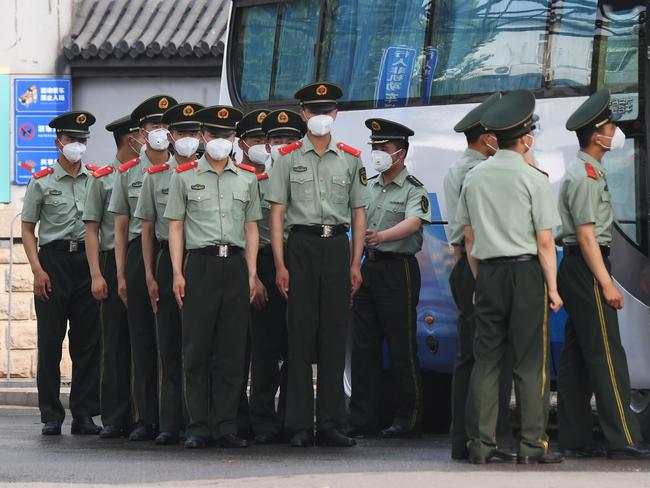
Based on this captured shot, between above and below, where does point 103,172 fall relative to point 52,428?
above

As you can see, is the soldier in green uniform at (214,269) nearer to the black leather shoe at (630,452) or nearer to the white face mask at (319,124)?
the white face mask at (319,124)

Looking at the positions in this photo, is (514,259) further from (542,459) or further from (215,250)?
(215,250)

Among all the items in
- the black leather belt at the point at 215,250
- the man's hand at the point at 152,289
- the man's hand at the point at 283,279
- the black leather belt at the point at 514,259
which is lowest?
the man's hand at the point at 152,289

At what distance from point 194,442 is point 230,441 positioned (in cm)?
20

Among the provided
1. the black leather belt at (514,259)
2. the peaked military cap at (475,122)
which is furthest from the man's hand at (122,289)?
the black leather belt at (514,259)

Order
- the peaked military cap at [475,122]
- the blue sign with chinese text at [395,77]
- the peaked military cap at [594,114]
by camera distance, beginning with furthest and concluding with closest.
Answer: the blue sign with chinese text at [395,77] → the peaked military cap at [475,122] → the peaked military cap at [594,114]

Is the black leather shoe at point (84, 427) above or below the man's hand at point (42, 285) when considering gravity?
below

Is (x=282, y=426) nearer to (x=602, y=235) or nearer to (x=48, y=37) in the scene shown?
(x=602, y=235)

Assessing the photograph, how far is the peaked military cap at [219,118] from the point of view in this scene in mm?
9391

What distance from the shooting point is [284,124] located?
32.9ft

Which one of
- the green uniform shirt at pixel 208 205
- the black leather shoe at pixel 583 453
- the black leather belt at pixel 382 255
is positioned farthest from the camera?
the black leather belt at pixel 382 255

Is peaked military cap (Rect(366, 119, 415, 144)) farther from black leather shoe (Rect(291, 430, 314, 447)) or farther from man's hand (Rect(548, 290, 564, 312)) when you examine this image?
man's hand (Rect(548, 290, 564, 312))

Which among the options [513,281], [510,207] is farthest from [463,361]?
[510,207]

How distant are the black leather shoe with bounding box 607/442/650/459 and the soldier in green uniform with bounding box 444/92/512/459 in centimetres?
54
